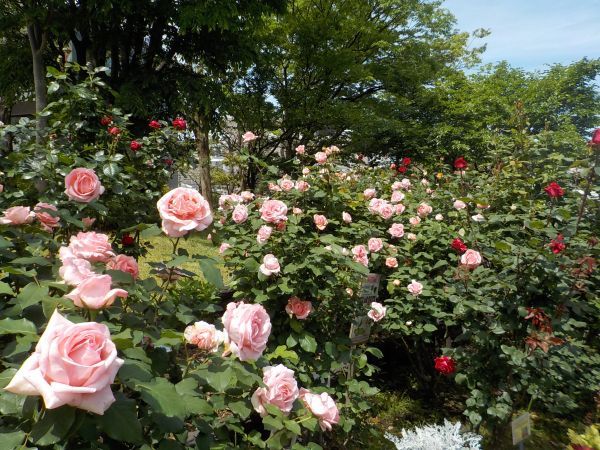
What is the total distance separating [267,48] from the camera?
12.3m

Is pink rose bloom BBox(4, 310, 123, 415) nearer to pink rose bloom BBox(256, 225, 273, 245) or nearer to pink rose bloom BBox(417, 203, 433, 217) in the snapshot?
pink rose bloom BBox(256, 225, 273, 245)

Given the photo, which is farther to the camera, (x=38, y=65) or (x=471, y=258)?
(x=38, y=65)

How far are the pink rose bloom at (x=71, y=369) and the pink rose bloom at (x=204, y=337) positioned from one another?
43cm

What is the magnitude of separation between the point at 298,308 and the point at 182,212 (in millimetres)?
1150

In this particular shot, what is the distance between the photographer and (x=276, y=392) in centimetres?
118

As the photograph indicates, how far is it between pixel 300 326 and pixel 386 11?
15.2 meters

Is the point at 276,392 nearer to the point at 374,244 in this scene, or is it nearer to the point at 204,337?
the point at 204,337

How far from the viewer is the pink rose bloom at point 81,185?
58.4 inches

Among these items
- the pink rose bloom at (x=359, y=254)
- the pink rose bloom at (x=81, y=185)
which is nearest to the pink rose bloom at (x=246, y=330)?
the pink rose bloom at (x=81, y=185)

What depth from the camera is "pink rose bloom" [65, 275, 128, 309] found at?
836mm

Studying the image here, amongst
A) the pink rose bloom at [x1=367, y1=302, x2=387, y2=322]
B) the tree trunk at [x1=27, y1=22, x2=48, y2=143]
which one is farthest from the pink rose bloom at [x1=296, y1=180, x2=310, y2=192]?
the tree trunk at [x1=27, y1=22, x2=48, y2=143]

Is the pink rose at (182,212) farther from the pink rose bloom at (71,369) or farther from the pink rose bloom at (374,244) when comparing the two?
the pink rose bloom at (374,244)

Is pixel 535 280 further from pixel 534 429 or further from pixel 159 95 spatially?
pixel 159 95

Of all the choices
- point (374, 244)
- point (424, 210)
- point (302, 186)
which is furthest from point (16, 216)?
point (424, 210)
